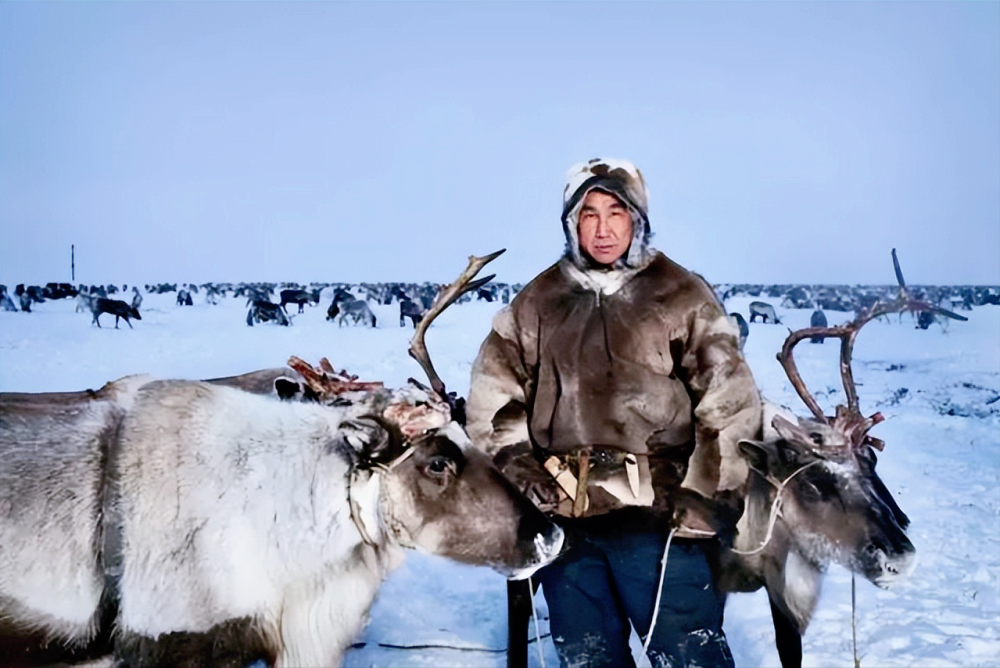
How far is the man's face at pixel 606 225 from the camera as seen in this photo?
2.64 metres

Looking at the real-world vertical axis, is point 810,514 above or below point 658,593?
above

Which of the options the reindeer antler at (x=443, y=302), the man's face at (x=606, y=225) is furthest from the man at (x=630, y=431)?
the reindeer antler at (x=443, y=302)

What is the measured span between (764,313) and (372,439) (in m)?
13.1

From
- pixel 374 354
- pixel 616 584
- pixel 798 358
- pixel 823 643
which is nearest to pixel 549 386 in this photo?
pixel 616 584

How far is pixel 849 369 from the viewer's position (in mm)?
2785

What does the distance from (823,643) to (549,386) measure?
1774mm

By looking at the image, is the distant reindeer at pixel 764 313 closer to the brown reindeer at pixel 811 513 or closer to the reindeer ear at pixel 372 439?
the brown reindeer at pixel 811 513

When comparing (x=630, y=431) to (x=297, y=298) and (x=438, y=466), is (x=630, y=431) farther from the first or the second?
(x=297, y=298)

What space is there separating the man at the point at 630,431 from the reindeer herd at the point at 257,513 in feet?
0.70

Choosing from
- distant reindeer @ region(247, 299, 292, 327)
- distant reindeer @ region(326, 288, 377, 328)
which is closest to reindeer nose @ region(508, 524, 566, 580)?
distant reindeer @ region(247, 299, 292, 327)

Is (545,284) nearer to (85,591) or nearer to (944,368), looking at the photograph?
(85,591)

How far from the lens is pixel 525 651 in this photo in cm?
302

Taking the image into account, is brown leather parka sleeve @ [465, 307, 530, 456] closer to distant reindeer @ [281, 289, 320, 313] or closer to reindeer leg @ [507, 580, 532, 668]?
reindeer leg @ [507, 580, 532, 668]

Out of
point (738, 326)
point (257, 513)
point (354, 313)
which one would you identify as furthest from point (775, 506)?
point (354, 313)
